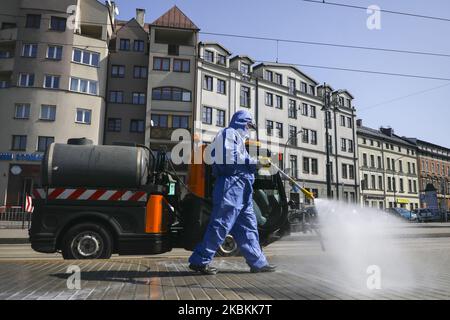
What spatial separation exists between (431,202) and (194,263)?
1724 inches

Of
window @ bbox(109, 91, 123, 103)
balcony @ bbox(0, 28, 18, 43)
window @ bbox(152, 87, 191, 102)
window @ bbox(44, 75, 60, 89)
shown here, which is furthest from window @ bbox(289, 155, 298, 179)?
balcony @ bbox(0, 28, 18, 43)

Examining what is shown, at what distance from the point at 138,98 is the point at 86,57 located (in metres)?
5.67

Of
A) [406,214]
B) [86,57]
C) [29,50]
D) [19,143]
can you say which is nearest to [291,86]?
[406,214]

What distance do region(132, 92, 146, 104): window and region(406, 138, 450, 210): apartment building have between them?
46957 mm

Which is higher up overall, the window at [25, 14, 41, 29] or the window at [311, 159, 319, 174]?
the window at [25, 14, 41, 29]

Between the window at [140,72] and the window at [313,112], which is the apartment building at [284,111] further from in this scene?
the window at [140,72]

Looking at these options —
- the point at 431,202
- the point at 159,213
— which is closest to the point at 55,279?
the point at 159,213

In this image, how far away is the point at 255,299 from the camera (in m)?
3.72

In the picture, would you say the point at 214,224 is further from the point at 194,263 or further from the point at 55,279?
the point at 55,279

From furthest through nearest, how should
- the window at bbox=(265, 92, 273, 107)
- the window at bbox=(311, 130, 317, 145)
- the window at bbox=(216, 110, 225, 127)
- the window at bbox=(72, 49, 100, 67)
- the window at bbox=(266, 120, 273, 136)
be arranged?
1. the window at bbox=(311, 130, 317, 145)
2. the window at bbox=(265, 92, 273, 107)
3. the window at bbox=(266, 120, 273, 136)
4. the window at bbox=(216, 110, 225, 127)
5. the window at bbox=(72, 49, 100, 67)

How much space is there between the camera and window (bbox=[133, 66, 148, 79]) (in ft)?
124

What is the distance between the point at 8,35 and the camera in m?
34.0

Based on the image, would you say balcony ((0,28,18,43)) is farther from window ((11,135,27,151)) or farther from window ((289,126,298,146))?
window ((289,126,298,146))
